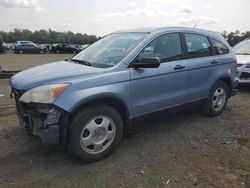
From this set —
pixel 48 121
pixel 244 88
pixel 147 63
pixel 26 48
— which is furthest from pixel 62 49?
pixel 48 121

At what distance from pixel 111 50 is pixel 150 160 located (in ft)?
5.85

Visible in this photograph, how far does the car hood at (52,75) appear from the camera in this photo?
4.26m

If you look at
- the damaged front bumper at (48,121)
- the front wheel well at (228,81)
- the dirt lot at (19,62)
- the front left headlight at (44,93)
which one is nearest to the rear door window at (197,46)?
the front wheel well at (228,81)

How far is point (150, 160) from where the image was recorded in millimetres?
4566

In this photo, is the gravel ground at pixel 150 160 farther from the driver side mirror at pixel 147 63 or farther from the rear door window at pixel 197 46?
the rear door window at pixel 197 46

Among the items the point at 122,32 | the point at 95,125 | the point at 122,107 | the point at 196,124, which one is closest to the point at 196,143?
the point at 196,124

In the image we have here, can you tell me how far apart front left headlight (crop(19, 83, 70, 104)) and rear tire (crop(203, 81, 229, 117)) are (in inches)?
126

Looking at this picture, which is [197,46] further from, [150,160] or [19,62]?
[19,62]

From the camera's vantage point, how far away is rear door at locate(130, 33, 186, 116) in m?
4.85

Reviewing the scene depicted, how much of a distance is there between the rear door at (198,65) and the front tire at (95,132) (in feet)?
5.72

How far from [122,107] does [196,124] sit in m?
1.95

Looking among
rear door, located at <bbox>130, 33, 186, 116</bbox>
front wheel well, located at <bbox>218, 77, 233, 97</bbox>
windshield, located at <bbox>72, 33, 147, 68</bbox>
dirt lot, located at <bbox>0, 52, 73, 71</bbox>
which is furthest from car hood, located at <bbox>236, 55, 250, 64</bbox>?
dirt lot, located at <bbox>0, 52, 73, 71</bbox>

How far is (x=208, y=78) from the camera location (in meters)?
6.13

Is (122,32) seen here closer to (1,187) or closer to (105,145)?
(105,145)
